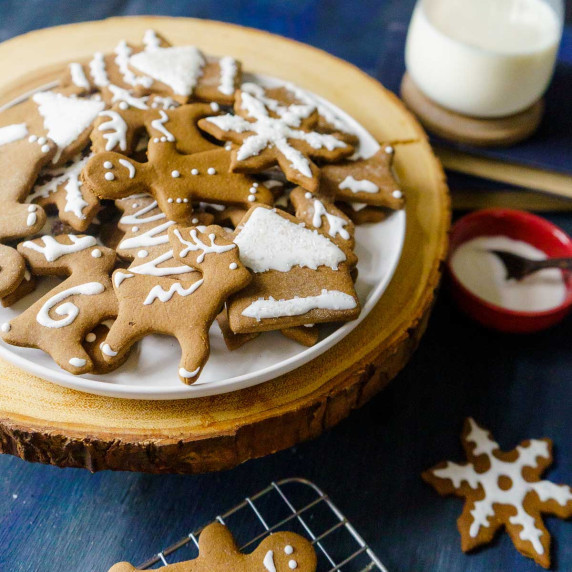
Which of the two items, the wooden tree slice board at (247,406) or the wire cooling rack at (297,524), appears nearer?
the wooden tree slice board at (247,406)

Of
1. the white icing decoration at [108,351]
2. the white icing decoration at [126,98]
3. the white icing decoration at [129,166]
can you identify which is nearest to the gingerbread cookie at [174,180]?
the white icing decoration at [129,166]

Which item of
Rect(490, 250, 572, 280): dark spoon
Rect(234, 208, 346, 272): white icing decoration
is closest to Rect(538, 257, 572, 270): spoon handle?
Rect(490, 250, 572, 280): dark spoon

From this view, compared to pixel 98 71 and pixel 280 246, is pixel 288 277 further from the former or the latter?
pixel 98 71

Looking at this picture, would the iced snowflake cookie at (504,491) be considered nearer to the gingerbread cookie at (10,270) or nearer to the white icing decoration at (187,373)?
the white icing decoration at (187,373)

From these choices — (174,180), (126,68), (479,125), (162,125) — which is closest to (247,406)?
(174,180)

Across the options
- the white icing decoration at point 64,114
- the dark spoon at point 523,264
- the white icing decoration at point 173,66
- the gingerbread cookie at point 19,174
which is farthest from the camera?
the dark spoon at point 523,264

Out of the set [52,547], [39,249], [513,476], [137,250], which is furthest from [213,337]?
[513,476]
